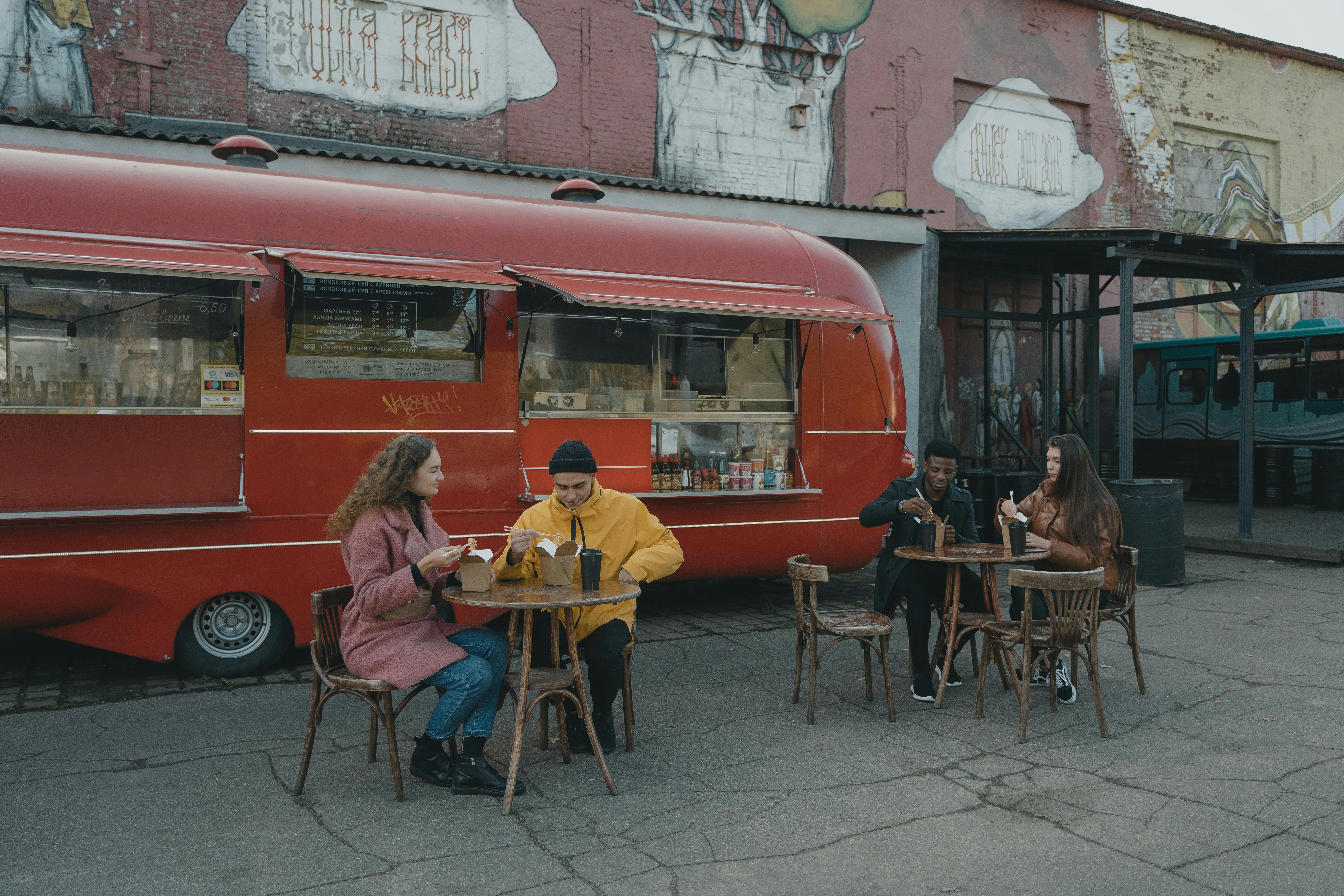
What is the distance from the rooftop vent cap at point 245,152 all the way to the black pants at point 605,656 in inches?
169

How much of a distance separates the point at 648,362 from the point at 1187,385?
13838 millimetres

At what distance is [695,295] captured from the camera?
7293 mm

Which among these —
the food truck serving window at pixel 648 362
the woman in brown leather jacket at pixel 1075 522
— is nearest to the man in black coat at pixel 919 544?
the woman in brown leather jacket at pixel 1075 522

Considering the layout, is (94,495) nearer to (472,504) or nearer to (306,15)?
(472,504)

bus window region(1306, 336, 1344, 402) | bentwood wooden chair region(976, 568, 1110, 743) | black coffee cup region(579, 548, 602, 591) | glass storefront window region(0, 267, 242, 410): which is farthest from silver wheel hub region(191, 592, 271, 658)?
bus window region(1306, 336, 1344, 402)

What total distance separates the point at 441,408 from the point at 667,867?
13.0 feet

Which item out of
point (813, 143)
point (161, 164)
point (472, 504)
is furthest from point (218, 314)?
point (813, 143)

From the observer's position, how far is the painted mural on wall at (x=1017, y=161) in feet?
50.5

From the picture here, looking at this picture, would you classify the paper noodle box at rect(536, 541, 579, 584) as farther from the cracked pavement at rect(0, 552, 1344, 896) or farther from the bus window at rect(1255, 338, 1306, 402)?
the bus window at rect(1255, 338, 1306, 402)

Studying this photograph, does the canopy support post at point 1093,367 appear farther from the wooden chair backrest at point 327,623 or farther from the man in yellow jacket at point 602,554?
the wooden chair backrest at point 327,623

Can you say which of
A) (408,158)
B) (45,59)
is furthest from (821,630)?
(45,59)

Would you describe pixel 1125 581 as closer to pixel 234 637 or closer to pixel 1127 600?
pixel 1127 600

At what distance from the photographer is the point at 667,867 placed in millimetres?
3551

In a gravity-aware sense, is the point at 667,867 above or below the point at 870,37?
below
